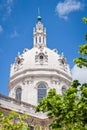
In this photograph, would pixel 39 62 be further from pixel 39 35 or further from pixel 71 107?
pixel 71 107

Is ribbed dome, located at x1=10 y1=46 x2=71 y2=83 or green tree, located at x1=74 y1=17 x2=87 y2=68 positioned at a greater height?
ribbed dome, located at x1=10 y1=46 x2=71 y2=83

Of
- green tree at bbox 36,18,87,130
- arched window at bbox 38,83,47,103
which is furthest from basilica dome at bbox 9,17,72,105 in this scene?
green tree at bbox 36,18,87,130

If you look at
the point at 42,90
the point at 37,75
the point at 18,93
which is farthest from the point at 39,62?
the point at 18,93

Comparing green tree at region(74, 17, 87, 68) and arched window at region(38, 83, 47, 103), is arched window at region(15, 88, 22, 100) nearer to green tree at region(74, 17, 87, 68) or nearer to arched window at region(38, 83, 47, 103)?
arched window at region(38, 83, 47, 103)

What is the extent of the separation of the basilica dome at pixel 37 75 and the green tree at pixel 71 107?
28363 mm

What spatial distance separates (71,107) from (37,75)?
30.8m

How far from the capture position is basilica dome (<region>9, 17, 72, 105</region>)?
47.7 meters

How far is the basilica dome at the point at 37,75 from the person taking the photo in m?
47.7

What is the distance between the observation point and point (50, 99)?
18.2m

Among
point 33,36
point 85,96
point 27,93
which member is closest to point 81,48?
point 85,96

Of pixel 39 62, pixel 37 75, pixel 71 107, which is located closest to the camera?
pixel 71 107

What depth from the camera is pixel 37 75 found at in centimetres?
4825

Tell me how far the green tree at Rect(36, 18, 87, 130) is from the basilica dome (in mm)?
28363

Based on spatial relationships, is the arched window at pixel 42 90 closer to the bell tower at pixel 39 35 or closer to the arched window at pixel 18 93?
the arched window at pixel 18 93
